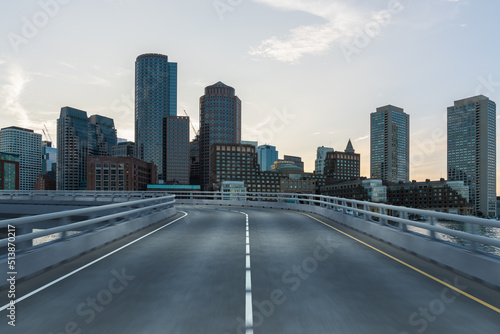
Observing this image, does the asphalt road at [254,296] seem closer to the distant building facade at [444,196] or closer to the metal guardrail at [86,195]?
the metal guardrail at [86,195]

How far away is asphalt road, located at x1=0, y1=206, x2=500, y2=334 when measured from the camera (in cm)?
506

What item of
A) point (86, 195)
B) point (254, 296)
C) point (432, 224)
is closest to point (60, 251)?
point (254, 296)

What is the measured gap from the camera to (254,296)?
21.0ft

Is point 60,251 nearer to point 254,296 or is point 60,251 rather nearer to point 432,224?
point 254,296

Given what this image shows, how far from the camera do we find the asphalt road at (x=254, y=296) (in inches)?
199

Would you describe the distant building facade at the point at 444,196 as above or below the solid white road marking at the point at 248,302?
below

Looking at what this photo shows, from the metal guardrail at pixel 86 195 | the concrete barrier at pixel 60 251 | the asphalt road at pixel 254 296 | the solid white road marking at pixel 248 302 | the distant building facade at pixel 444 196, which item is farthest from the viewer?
the distant building facade at pixel 444 196

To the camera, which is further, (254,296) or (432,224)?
Answer: (432,224)

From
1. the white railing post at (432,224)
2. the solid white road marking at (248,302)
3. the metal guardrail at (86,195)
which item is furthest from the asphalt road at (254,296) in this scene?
the metal guardrail at (86,195)

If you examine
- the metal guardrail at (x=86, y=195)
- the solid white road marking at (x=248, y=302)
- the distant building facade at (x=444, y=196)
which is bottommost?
the distant building facade at (x=444, y=196)

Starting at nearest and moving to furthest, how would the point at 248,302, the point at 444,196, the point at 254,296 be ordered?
the point at 248,302, the point at 254,296, the point at 444,196

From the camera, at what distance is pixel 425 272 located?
8352 millimetres

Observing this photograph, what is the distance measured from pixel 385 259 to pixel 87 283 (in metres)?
7.60

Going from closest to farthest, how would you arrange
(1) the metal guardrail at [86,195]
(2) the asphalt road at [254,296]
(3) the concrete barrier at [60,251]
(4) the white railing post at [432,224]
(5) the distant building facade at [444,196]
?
(2) the asphalt road at [254,296], (3) the concrete barrier at [60,251], (4) the white railing post at [432,224], (1) the metal guardrail at [86,195], (5) the distant building facade at [444,196]
